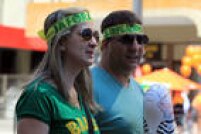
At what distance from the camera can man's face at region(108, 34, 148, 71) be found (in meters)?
2.71

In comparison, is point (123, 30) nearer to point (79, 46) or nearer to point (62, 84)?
point (79, 46)

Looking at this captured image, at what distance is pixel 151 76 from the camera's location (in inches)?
597

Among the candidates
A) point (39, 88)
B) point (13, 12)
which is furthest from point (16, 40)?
point (39, 88)

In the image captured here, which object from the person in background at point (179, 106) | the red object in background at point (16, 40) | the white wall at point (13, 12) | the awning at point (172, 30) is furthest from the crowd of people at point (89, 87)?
the white wall at point (13, 12)

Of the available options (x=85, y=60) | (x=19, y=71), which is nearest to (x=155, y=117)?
(x=85, y=60)

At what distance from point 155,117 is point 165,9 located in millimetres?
14933

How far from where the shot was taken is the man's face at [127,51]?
8.90 ft

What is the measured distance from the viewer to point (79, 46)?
220 cm

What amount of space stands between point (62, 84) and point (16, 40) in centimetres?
2285

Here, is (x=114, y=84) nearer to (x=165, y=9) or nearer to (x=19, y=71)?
(x=165, y=9)

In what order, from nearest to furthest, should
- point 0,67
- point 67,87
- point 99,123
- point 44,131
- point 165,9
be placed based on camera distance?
point 44,131
point 67,87
point 99,123
point 165,9
point 0,67

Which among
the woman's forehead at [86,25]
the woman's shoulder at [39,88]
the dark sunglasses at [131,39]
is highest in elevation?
the woman's forehead at [86,25]

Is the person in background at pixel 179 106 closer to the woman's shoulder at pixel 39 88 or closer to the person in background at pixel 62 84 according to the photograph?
the person in background at pixel 62 84

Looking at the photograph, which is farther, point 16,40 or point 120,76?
point 16,40
